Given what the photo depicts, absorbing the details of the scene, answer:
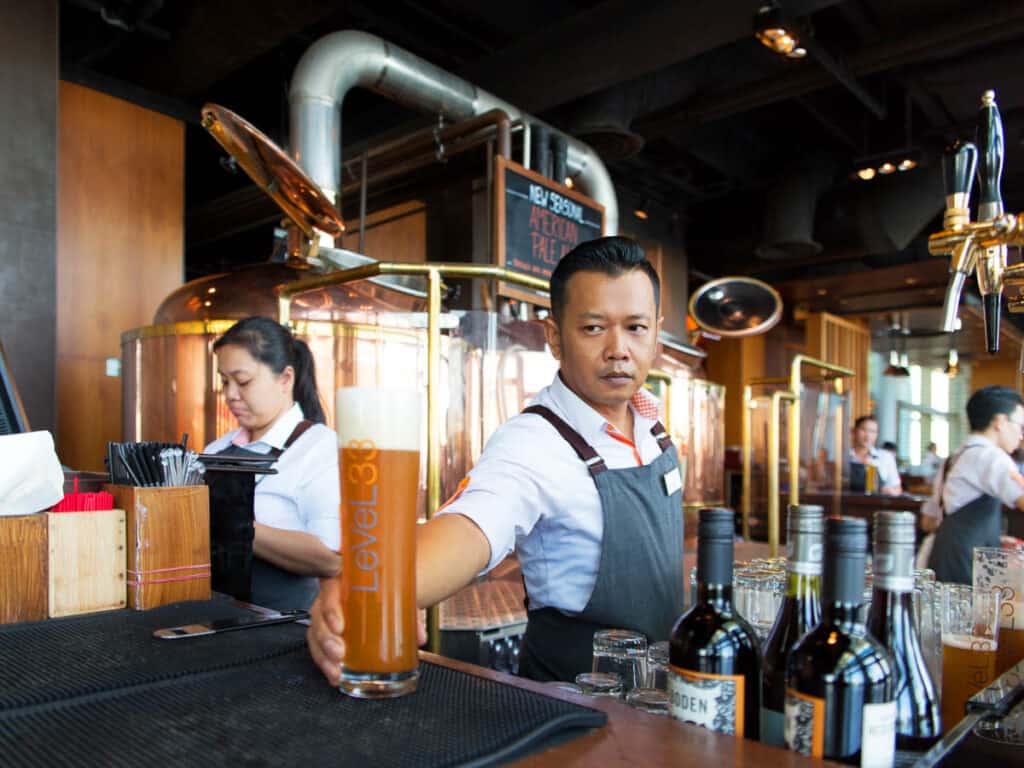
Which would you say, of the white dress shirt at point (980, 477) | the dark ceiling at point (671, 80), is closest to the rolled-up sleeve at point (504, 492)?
the white dress shirt at point (980, 477)

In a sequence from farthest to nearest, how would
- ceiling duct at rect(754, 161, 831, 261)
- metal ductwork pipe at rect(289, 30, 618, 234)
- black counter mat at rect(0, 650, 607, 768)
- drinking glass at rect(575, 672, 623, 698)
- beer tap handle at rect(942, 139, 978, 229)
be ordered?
ceiling duct at rect(754, 161, 831, 261), metal ductwork pipe at rect(289, 30, 618, 234), beer tap handle at rect(942, 139, 978, 229), drinking glass at rect(575, 672, 623, 698), black counter mat at rect(0, 650, 607, 768)

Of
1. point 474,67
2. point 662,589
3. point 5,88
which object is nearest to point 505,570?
point 662,589

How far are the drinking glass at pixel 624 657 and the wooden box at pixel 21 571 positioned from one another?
701 mm

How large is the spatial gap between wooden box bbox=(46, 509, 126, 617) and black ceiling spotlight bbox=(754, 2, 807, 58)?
3859mm

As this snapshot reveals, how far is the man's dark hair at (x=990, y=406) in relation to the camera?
12.0 ft

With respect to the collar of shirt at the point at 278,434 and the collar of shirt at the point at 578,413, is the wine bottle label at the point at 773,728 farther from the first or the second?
the collar of shirt at the point at 278,434

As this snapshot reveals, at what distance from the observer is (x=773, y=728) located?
0.69 meters

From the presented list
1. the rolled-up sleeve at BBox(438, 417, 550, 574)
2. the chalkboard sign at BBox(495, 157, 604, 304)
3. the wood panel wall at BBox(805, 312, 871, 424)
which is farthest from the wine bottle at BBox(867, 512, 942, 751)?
the wood panel wall at BBox(805, 312, 871, 424)

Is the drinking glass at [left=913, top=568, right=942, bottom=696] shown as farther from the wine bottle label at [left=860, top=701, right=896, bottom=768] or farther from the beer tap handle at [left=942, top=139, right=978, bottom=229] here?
the beer tap handle at [left=942, top=139, right=978, bottom=229]

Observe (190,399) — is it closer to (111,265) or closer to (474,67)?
(111,265)

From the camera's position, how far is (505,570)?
3127 millimetres

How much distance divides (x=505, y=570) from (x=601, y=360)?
194 centimetres

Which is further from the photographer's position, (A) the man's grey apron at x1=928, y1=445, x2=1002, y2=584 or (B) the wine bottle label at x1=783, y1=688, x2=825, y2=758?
(A) the man's grey apron at x1=928, y1=445, x2=1002, y2=584

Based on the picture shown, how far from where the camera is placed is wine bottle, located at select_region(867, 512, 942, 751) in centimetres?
65
